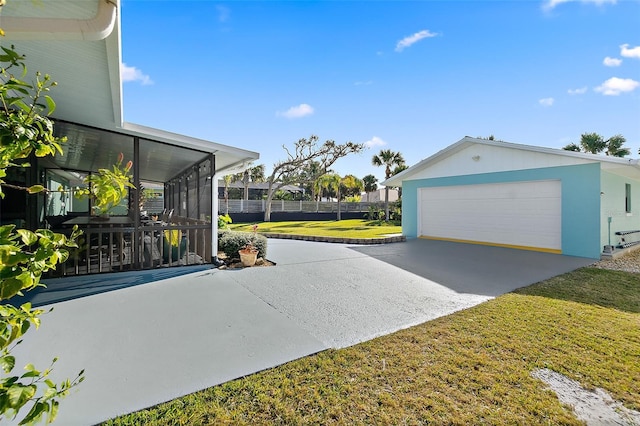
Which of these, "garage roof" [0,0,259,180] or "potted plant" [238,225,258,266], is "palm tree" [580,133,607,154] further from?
"garage roof" [0,0,259,180]

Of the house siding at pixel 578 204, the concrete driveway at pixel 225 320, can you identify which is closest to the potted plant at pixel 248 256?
the concrete driveway at pixel 225 320

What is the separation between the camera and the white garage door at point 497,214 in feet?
33.4

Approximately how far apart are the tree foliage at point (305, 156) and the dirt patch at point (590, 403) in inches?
1031

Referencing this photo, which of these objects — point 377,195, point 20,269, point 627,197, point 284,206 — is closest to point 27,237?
point 20,269

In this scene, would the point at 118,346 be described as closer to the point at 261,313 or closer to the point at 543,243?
the point at 261,313

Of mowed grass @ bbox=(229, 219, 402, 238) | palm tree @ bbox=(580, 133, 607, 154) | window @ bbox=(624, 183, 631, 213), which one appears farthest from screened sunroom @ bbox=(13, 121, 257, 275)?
palm tree @ bbox=(580, 133, 607, 154)

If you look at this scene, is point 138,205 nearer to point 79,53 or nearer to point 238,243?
point 238,243

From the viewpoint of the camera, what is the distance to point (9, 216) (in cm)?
557

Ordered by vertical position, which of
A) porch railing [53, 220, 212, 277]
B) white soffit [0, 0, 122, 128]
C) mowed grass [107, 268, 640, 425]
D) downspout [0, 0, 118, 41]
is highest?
white soffit [0, 0, 122, 128]

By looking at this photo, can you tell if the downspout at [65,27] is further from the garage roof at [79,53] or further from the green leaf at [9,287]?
the green leaf at [9,287]

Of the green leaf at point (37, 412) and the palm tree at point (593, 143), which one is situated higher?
the palm tree at point (593, 143)

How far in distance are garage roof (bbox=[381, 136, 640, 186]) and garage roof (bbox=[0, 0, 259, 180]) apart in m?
10.2

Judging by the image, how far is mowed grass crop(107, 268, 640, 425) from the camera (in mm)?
2365

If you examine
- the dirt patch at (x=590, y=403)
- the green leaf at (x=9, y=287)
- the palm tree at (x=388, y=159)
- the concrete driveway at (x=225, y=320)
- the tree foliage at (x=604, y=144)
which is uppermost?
the palm tree at (x=388, y=159)
